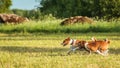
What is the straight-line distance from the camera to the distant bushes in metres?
32.9

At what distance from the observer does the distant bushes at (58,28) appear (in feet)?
108

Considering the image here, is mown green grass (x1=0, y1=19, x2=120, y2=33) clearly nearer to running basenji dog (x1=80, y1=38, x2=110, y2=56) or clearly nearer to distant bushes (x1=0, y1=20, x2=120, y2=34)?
distant bushes (x1=0, y1=20, x2=120, y2=34)

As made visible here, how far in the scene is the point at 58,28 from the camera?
33594 millimetres

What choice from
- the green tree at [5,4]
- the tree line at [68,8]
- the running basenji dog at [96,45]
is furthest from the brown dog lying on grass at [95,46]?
the green tree at [5,4]

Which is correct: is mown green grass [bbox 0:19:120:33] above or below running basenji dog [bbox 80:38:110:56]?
below

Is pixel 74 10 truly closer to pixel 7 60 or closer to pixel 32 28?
pixel 32 28

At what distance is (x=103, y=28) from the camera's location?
33219 mm

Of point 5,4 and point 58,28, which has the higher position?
point 58,28

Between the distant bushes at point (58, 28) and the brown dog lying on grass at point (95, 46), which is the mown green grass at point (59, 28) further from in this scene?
the brown dog lying on grass at point (95, 46)

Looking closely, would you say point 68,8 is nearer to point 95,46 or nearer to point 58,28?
point 58,28

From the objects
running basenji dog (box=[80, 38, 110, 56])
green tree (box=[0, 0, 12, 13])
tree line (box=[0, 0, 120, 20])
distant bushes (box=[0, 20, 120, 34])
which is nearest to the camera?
running basenji dog (box=[80, 38, 110, 56])

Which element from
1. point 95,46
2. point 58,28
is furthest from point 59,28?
point 95,46

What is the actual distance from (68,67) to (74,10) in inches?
2290

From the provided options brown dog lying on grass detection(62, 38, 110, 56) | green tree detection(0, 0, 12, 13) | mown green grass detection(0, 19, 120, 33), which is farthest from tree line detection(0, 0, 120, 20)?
brown dog lying on grass detection(62, 38, 110, 56)
